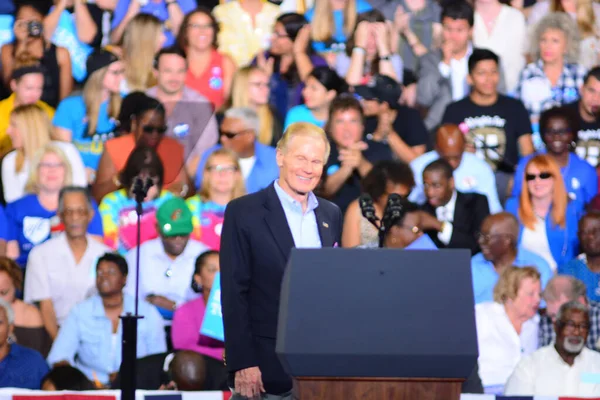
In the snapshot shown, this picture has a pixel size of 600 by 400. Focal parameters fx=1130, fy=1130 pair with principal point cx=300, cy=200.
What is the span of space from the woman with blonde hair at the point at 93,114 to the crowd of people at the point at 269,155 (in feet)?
0.05

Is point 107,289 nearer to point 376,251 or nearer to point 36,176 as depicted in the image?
point 36,176

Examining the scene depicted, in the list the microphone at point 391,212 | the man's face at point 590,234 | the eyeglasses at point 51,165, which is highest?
the eyeglasses at point 51,165

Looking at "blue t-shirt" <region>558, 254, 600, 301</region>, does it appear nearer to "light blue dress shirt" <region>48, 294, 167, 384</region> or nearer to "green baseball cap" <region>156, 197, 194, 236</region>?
"green baseball cap" <region>156, 197, 194, 236</region>

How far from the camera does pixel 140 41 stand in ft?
28.1

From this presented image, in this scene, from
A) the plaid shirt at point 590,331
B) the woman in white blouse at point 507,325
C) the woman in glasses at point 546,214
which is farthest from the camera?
the woman in glasses at point 546,214

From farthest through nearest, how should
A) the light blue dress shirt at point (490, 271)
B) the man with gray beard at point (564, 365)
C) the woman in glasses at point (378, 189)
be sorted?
the light blue dress shirt at point (490, 271), the woman in glasses at point (378, 189), the man with gray beard at point (564, 365)

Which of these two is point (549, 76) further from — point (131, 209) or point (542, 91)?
point (131, 209)

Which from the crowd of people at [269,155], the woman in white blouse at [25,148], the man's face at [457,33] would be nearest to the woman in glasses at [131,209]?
the crowd of people at [269,155]

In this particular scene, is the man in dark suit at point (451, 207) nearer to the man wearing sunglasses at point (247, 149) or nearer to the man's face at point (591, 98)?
the man wearing sunglasses at point (247, 149)

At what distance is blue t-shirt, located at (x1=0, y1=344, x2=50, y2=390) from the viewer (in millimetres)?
6453

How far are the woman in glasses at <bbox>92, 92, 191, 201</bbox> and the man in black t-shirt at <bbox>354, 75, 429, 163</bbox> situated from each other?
139 cm

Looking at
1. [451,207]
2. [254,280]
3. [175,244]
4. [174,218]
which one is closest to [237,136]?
[174,218]

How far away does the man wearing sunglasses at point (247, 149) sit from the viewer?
26.3 ft

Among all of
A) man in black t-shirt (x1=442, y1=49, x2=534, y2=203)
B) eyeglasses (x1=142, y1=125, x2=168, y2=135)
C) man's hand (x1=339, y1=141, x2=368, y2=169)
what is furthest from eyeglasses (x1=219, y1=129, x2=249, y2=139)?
man in black t-shirt (x1=442, y1=49, x2=534, y2=203)
